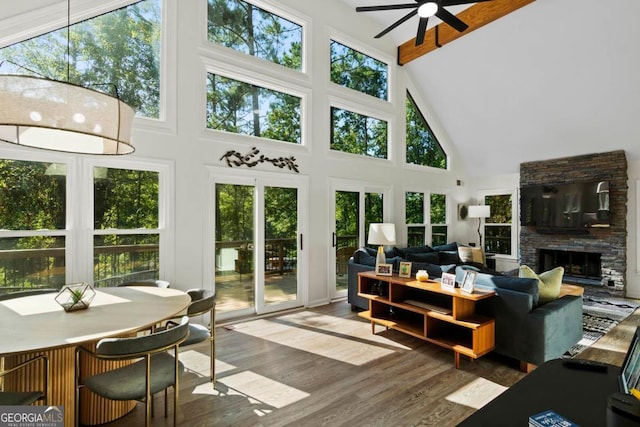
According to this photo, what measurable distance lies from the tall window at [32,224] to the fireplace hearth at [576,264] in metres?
8.28

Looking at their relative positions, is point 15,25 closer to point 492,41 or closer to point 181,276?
point 181,276

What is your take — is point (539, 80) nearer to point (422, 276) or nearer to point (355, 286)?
point (422, 276)

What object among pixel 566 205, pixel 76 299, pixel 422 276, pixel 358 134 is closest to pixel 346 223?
pixel 358 134

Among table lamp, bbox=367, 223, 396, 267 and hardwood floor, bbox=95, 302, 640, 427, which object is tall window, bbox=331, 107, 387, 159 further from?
hardwood floor, bbox=95, 302, 640, 427

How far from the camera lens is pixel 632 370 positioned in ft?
3.03

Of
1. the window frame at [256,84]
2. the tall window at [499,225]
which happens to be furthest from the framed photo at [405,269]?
the tall window at [499,225]

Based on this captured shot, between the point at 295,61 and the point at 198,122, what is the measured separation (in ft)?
6.68

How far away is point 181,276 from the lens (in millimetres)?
4000

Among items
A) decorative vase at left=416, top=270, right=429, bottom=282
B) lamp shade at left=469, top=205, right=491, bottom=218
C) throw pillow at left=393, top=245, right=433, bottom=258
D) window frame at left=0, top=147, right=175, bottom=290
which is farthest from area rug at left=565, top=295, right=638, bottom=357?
window frame at left=0, top=147, right=175, bottom=290

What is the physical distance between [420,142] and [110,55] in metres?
5.95

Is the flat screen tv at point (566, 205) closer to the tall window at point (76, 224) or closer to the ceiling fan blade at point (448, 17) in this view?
the ceiling fan blade at point (448, 17)

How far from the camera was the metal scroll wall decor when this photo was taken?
441 cm

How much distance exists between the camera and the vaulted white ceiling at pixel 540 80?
4789 millimetres

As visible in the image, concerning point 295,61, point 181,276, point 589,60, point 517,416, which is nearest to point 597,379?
point 517,416
